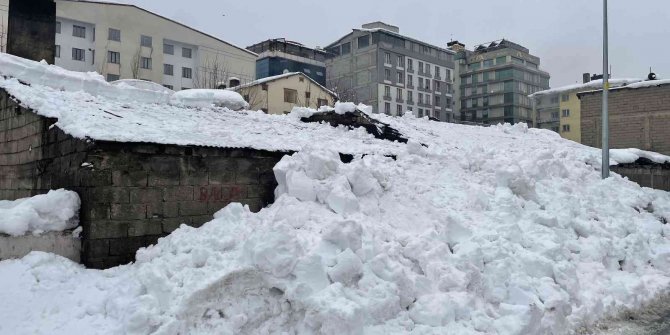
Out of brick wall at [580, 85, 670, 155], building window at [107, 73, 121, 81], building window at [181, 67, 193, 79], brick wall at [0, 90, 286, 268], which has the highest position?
building window at [181, 67, 193, 79]

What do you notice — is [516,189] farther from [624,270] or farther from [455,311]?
[455,311]

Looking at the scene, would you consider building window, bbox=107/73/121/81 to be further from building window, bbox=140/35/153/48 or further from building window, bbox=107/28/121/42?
building window, bbox=140/35/153/48

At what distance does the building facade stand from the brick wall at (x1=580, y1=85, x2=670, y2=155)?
16506 millimetres

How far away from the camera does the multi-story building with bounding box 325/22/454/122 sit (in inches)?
1977

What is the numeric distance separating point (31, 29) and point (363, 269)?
9.48 metres

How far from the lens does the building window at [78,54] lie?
35.7 m

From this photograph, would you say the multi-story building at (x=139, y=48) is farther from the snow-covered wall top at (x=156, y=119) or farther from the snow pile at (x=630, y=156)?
the snow pile at (x=630, y=156)

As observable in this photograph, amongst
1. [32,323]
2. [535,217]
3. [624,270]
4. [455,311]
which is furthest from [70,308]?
[624,270]

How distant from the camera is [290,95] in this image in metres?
30.6

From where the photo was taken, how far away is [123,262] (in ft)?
18.9

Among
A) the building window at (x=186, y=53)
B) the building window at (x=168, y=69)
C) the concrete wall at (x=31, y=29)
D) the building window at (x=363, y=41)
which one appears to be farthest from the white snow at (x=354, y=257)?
the building window at (x=363, y=41)

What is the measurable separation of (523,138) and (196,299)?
13124mm

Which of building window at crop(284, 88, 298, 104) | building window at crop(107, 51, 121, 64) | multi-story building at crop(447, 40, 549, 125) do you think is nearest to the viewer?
building window at crop(284, 88, 298, 104)

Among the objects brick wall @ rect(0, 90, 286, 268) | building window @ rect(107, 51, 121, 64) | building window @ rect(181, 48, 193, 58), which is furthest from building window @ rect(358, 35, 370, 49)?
brick wall @ rect(0, 90, 286, 268)
